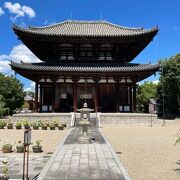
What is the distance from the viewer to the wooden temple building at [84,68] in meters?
34.7

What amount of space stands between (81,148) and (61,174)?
5.83m

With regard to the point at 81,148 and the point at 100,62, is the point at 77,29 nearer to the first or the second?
the point at 100,62

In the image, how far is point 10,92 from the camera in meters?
56.8

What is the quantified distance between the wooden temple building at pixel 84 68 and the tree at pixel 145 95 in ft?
151

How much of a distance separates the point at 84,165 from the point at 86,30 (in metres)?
29.7

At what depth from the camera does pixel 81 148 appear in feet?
52.3

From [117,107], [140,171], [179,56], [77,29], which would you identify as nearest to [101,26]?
[77,29]

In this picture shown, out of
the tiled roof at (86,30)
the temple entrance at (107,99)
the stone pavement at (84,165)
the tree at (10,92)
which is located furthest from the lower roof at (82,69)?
the tree at (10,92)

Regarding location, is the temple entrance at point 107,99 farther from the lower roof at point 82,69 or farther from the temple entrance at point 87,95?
the lower roof at point 82,69

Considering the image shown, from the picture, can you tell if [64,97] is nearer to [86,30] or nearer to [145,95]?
[86,30]

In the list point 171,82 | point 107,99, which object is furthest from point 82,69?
point 171,82

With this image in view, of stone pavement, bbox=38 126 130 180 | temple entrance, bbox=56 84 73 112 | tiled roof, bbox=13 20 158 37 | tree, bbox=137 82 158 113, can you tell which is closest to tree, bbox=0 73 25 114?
tiled roof, bbox=13 20 158 37

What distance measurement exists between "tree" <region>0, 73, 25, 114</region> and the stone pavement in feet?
140

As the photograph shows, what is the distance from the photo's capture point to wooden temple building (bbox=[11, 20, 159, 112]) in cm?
3469
